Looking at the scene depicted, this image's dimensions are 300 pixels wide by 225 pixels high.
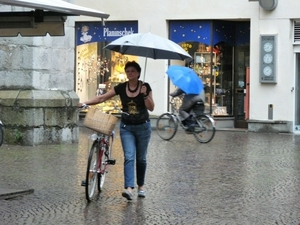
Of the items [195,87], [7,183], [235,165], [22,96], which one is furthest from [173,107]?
[7,183]

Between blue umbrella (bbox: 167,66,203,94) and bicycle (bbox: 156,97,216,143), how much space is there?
15.3 inches

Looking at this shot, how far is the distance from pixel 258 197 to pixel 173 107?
38.2 feet

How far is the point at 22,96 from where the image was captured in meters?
17.5

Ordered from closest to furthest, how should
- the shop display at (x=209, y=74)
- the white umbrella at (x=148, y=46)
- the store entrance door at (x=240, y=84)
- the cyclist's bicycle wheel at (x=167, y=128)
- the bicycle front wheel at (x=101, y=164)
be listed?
the bicycle front wheel at (x=101, y=164) < the white umbrella at (x=148, y=46) < the cyclist's bicycle wheel at (x=167, y=128) < the shop display at (x=209, y=74) < the store entrance door at (x=240, y=84)

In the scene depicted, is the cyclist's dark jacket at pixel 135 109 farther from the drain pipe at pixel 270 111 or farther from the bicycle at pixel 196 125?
the drain pipe at pixel 270 111

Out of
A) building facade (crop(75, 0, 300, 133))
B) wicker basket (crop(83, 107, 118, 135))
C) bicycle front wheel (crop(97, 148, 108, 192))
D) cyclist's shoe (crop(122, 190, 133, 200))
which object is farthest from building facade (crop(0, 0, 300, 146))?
cyclist's shoe (crop(122, 190, 133, 200))

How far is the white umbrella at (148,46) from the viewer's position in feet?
36.5

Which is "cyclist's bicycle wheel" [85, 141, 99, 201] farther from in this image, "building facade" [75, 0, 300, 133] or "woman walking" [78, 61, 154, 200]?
"building facade" [75, 0, 300, 133]

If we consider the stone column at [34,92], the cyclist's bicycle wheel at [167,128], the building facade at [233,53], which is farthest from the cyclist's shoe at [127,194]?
the building facade at [233,53]

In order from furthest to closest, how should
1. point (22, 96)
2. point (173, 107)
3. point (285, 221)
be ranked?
point (173, 107), point (22, 96), point (285, 221)

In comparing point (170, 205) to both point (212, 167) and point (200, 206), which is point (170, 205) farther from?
point (212, 167)

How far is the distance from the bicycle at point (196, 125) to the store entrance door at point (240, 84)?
4501mm

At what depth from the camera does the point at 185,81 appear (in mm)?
19391

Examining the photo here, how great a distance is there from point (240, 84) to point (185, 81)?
540cm
